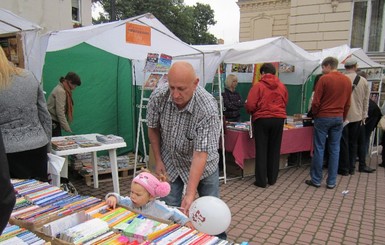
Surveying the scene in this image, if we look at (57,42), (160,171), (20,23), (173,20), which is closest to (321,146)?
(160,171)

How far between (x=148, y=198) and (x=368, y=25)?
40.8 ft

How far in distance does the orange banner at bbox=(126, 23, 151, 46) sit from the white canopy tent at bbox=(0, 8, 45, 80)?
1.14 meters

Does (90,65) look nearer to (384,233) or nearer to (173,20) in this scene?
(384,233)

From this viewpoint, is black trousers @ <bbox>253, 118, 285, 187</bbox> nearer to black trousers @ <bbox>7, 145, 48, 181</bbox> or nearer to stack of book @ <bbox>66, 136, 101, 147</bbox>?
stack of book @ <bbox>66, 136, 101, 147</bbox>

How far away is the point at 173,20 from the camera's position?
31.4 metres

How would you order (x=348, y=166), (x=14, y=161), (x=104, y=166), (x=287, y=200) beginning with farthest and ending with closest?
(x=348, y=166) → (x=104, y=166) → (x=287, y=200) → (x=14, y=161)

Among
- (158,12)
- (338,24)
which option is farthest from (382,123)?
(158,12)

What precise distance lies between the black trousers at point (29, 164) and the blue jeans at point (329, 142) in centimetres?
382

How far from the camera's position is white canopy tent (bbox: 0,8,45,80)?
342 cm

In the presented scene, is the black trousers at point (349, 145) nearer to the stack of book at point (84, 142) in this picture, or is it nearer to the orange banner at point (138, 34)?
the orange banner at point (138, 34)

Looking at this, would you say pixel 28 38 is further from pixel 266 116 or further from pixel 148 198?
pixel 266 116

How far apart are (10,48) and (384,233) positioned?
4.47 m

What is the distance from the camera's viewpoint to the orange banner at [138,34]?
427 cm

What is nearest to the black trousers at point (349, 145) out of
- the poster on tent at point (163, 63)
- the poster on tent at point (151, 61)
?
the poster on tent at point (163, 63)
